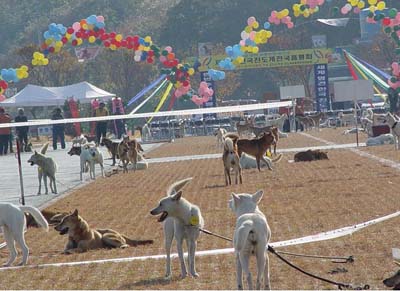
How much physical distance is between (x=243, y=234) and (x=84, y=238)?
497cm

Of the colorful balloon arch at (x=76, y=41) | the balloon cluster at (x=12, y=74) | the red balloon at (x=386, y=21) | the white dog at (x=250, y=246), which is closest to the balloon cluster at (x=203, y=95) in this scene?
the colorful balloon arch at (x=76, y=41)

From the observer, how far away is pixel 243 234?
398 inches

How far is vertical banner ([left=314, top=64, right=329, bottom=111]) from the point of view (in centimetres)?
6650

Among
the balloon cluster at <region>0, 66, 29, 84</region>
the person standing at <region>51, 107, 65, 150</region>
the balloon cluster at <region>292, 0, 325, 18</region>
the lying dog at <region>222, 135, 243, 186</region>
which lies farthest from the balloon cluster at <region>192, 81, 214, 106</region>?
the lying dog at <region>222, 135, 243, 186</region>

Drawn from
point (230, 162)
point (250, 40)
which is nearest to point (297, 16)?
point (250, 40)

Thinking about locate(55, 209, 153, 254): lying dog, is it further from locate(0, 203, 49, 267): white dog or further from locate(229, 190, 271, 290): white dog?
locate(229, 190, 271, 290): white dog

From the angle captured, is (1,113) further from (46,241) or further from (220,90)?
(220,90)

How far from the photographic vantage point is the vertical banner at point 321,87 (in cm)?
6650

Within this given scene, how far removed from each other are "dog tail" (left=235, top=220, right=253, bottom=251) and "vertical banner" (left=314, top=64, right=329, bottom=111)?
5671 cm

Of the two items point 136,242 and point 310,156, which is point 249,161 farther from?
point 136,242

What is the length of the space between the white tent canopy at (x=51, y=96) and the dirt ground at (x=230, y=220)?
28.8m

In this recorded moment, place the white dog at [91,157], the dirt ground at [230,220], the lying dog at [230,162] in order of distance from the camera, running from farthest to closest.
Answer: the white dog at [91,157] → the lying dog at [230,162] → the dirt ground at [230,220]

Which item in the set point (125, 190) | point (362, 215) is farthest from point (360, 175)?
point (362, 215)

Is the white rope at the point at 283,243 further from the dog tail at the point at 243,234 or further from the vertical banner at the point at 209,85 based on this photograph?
the vertical banner at the point at 209,85
